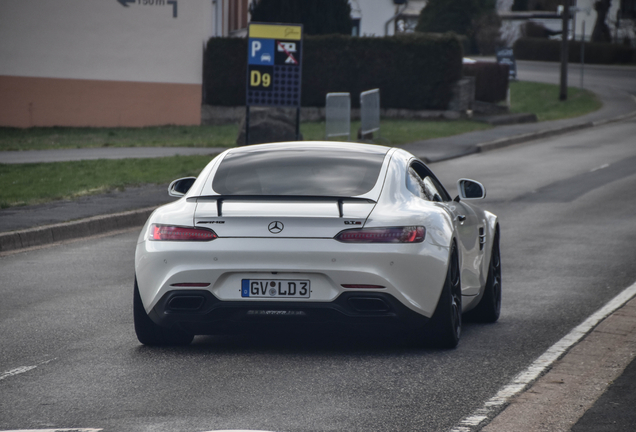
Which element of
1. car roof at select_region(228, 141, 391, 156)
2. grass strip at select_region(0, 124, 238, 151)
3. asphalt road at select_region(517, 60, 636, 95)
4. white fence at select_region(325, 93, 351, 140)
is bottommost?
grass strip at select_region(0, 124, 238, 151)

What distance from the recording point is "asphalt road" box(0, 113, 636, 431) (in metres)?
5.34

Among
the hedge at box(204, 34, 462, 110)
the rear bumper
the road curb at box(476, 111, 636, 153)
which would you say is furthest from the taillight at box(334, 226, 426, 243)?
the hedge at box(204, 34, 462, 110)

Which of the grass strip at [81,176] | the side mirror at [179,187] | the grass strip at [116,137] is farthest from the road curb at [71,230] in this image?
the grass strip at [116,137]

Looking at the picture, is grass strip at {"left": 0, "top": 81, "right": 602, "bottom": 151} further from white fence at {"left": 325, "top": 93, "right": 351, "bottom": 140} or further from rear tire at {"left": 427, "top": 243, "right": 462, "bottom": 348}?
rear tire at {"left": 427, "top": 243, "right": 462, "bottom": 348}

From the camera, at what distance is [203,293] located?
650 cm

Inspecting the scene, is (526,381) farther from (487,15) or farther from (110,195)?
(487,15)

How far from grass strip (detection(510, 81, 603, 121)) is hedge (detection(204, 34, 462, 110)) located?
14.2 ft

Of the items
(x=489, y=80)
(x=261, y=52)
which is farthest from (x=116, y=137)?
(x=489, y=80)

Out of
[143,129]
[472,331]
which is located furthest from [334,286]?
[143,129]

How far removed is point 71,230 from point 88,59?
24.9 metres

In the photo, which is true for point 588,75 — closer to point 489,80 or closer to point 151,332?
point 489,80

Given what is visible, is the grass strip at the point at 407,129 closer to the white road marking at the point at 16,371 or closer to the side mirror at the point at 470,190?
the side mirror at the point at 470,190

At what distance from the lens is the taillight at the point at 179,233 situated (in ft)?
21.4

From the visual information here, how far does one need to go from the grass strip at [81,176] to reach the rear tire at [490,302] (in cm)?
880
